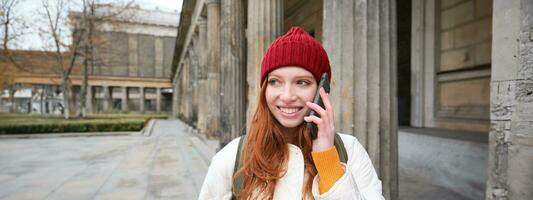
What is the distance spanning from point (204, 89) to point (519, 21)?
1474 centimetres

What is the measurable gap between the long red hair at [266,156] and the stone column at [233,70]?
706 cm

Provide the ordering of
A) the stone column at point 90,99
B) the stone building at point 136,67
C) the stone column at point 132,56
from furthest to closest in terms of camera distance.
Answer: the stone column at point 132,56 → the stone building at point 136,67 → the stone column at point 90,99

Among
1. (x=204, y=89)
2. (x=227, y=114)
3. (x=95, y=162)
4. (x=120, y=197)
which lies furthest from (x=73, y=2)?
Result: (x=120, y=197)

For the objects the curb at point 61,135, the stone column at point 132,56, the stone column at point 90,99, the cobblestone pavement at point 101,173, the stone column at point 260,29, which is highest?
the stone column at point 132,56

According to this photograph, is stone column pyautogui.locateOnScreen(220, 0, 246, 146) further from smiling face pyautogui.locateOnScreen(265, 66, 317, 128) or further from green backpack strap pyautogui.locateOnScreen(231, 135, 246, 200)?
smiling face pyautogui.locateOnScreen(265, 66, 317, 128)

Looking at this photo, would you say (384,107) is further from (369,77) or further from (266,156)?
(266,156)

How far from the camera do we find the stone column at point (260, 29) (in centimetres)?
654

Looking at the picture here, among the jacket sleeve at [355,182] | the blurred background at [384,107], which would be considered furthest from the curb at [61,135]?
the jacket sleeve at [355,182]

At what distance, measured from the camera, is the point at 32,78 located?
41.4 meters

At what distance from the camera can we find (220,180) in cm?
139

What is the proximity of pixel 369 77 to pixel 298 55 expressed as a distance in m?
2.31

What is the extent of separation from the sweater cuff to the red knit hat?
0.37 metres

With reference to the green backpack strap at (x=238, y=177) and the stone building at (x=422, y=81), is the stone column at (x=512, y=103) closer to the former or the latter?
the stone building at (x=422, y=81)

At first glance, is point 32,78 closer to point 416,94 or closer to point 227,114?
point 227,114
